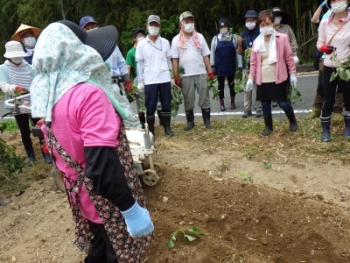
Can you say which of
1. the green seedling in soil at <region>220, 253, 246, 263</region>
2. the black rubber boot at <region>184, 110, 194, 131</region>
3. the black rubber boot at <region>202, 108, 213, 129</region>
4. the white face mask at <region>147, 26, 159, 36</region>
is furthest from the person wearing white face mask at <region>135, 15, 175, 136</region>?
the green seedling in soil at <region>220, 253, 246, 263</region>

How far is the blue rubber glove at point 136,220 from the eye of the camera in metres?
1.66

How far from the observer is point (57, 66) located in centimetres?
167

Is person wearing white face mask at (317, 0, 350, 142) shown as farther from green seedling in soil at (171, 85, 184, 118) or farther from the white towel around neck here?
green seedling in soil at (171, 85, 184, 118)

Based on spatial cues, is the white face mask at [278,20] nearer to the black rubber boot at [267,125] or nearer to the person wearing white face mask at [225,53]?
the person wearing white face mask at [225,53]

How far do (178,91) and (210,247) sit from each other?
11.8ft

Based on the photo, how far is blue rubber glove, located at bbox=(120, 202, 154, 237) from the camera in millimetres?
1663

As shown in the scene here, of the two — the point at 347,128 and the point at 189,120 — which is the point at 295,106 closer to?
the point at 189,120

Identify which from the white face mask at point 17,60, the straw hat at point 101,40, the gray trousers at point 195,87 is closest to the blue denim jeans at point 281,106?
the gray trousers at point 195,87

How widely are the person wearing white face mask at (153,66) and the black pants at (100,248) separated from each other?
3.73 meters

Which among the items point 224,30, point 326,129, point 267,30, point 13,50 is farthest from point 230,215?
point 224,30

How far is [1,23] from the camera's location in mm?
18031

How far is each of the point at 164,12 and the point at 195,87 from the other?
8.02m

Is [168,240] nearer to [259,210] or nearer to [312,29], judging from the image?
[259,210]

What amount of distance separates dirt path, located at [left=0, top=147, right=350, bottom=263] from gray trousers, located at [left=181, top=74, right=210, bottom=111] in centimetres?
176
